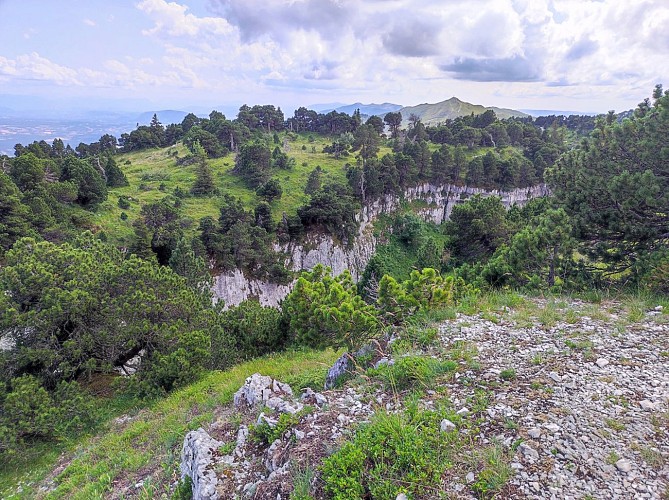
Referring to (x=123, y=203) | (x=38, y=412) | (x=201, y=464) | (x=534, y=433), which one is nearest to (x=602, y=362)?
(x=534, y=433)

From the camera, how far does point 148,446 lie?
9.42 m

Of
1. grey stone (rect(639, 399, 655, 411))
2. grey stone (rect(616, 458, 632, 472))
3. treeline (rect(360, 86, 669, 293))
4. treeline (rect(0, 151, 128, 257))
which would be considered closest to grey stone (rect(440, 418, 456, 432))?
grey stone (rect(616, 458, 632, 472))

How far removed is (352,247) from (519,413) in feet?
141

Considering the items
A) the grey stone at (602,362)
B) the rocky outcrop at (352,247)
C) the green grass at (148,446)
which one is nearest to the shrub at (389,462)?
the grey stone at (602,362)

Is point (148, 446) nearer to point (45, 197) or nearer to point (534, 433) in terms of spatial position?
point (534, 433)

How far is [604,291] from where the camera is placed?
10836 millimetres

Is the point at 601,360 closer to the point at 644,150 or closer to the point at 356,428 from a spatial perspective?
the point at 356,428

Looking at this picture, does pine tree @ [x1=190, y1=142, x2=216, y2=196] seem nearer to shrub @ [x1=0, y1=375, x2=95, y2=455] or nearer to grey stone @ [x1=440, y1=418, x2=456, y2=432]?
shrub @ [x1=0, y1=375, x2=95, y2=455]

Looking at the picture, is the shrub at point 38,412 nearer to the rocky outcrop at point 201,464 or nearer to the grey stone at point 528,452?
the rocky outcrop at point 201,464

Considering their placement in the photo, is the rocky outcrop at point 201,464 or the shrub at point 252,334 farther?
the shrub at point 252,334

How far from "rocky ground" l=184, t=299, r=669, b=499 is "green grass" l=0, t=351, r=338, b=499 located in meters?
1.56

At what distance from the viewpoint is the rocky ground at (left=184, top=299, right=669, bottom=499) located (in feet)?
14.6

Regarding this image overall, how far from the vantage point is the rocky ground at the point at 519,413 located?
4.45 metres

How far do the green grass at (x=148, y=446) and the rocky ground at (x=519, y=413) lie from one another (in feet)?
5.13
